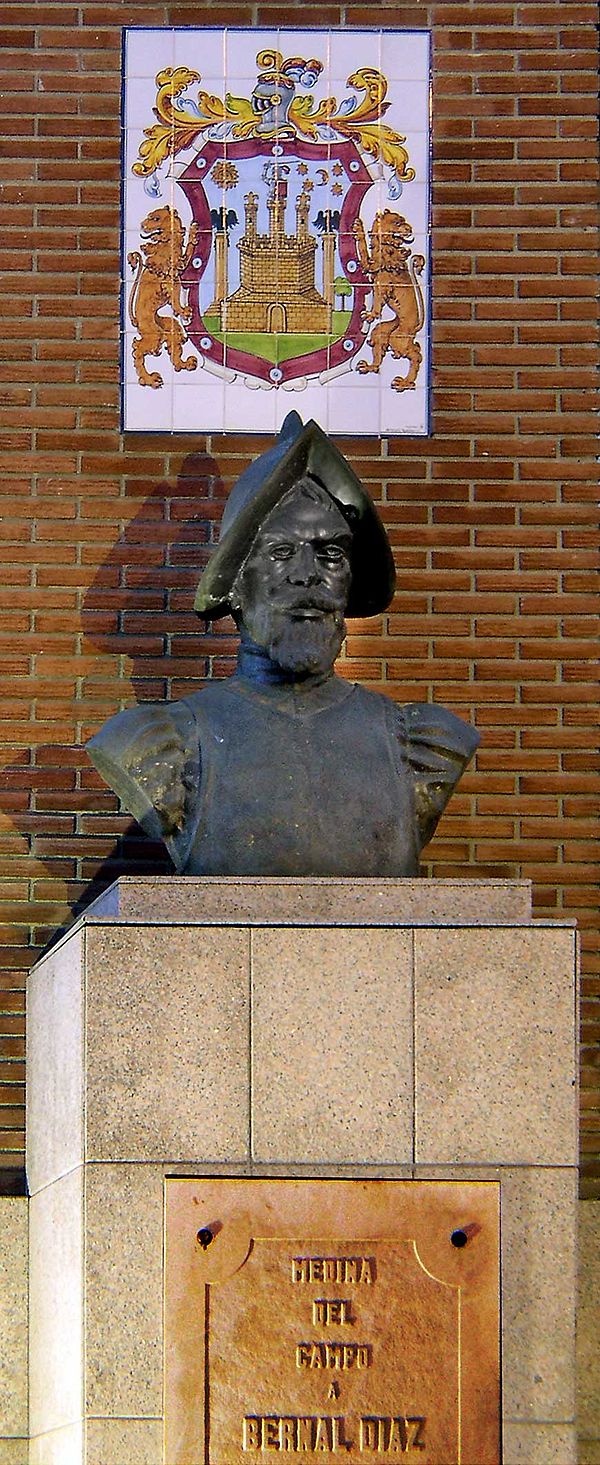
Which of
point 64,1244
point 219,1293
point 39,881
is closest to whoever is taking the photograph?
point 219,1293

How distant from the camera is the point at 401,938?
Result: 15.9ft

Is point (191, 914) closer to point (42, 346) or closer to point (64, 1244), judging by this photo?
point (64, 1244)

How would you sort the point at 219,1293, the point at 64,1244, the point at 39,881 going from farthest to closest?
the point at 39,881, the point at 64,1244, the point at 219,1293

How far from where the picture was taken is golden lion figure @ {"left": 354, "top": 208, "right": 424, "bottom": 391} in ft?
22.6

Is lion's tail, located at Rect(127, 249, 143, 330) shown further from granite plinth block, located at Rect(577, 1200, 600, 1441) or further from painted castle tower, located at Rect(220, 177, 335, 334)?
granite plinth block, located at Rect(577, 1200, 600, 1441)

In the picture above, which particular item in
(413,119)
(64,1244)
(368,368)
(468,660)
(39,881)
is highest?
(413,119)

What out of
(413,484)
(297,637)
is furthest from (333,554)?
(413,484)

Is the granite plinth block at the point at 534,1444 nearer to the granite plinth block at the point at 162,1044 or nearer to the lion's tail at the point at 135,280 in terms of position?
the granite plinth block at the point at 162,1044

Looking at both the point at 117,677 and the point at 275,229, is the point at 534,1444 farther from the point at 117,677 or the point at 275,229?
the point at 275,229

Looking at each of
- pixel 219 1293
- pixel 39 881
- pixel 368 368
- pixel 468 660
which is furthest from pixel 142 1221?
pixel 368 368

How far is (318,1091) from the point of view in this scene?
480 cm

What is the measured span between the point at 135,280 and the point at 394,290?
2.31ft

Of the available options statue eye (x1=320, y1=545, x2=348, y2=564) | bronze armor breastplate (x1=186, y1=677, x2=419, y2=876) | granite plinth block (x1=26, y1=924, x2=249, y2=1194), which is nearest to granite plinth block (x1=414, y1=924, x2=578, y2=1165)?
granite plinth block (x1=26, y1=924, x2=249, y2=1194)

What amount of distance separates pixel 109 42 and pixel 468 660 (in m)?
1.96
